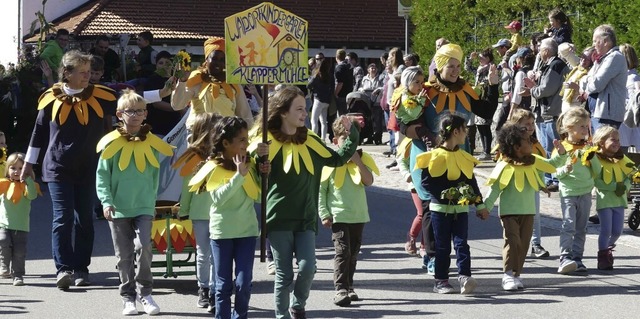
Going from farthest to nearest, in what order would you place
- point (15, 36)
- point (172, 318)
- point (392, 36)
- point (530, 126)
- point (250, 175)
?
point (392, 36) < point (15, 36) < point (530, 126) < point (172, 318) < point (250, 175)

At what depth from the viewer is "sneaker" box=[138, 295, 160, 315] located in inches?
346

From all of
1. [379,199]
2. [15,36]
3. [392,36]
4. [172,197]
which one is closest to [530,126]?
[172,197]

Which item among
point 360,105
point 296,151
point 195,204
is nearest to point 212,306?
point 195,204

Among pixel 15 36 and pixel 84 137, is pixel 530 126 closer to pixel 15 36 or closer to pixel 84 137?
pixel 84 137

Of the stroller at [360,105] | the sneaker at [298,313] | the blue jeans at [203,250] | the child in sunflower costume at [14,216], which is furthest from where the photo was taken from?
the stroller at [360,105]

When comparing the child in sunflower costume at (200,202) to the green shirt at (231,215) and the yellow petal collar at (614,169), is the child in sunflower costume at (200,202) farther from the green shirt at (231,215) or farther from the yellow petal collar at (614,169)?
the yellow petal collar at (614,169)

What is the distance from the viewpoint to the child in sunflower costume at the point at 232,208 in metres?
7.85

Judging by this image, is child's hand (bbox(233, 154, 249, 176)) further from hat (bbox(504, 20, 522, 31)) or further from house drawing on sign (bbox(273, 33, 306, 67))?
hat (bbox(504, 20, 522, 31))

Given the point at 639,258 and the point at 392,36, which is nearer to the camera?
the point at 639,258

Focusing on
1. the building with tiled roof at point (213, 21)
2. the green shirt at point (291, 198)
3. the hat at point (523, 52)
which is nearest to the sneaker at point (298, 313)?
the green shirt at point (291, 198)

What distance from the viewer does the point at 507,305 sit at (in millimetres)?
9062

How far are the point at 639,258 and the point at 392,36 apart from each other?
104 ft

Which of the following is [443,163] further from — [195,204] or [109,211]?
[109,211]

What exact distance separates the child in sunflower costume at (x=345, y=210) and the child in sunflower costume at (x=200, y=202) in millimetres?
932
